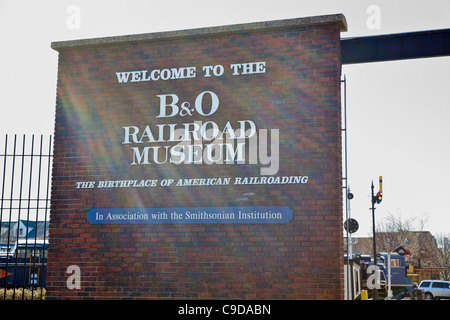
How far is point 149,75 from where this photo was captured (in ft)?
32.4

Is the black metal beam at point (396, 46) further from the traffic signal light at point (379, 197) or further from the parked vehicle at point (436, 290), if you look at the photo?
the parked vehicle at point (436, 290)

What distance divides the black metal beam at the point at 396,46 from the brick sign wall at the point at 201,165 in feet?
3.19

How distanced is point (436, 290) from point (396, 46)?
24.4m

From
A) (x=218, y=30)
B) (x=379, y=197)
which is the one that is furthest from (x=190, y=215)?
(x=379, y=197)

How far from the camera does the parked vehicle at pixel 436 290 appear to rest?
1203 inches

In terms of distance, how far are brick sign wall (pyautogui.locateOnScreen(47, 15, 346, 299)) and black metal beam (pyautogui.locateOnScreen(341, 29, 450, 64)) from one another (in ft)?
3.19

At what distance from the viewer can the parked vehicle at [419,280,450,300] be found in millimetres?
30562

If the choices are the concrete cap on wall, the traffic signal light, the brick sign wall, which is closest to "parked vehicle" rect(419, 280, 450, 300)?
the traffic signal light

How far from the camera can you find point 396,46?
10195 millimetres

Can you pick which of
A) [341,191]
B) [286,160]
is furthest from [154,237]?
[341,191]

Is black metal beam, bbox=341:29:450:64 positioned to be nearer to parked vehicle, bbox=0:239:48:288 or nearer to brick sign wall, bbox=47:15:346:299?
brick sign wall, bbox=47:15:346:299

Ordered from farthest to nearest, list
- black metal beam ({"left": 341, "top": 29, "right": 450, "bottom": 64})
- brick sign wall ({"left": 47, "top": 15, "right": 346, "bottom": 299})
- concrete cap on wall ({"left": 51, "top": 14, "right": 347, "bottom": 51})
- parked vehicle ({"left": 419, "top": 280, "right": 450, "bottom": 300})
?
parked vehicle ({"left": 419, "top": 280, "right": 450, "bottom": 300}), black metal beam ({"left": 341, "top": 29, "right": 450, "bottom": 64}), concrete cap on wall ({"left": 51, "top": 14, "right": 347, "bottom": 51}), brick sign wall ({"left": 47, "top": 15, "right": 346, "bottom": 299})

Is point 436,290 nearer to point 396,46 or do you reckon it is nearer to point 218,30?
point 396,46
